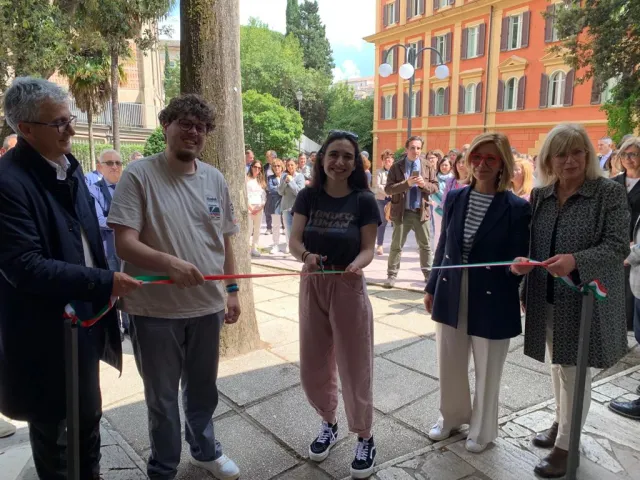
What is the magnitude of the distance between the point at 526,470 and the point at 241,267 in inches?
104

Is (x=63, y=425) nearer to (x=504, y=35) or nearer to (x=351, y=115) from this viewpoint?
(x=504, y=35)

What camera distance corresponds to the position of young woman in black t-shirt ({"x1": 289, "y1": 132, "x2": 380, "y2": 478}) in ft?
8.56

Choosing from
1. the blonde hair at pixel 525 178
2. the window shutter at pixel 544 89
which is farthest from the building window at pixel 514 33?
the blonde hair at pixel 525 178

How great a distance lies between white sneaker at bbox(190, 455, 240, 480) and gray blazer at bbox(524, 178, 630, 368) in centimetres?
182

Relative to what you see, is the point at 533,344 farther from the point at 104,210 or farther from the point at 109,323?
the point at 104,210

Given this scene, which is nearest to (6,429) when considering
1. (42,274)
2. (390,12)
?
(42,274)

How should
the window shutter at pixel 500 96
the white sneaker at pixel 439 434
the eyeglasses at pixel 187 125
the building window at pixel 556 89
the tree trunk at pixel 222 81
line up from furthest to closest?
1. the window shutter at pixel 500 96
2. the building window at pixel 556 89
3. the tree trunk at pixel 222 81
4. the white sneaker at pixel 439 434
5. the eyeglasses at pixel 187 125

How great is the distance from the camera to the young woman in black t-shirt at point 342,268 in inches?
103

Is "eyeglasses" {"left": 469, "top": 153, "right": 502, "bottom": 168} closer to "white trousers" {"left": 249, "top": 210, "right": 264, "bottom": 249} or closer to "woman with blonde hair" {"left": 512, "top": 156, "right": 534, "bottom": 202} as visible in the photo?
"woman with blonde hair" {"left": 512, "top": 156, "right": 534, "bottom": 202}

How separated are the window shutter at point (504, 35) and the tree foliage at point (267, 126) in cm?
1375

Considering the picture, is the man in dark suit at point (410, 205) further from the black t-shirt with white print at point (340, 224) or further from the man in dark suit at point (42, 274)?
the man in dark suit at point (42, 274)

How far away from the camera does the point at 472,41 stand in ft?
95.2

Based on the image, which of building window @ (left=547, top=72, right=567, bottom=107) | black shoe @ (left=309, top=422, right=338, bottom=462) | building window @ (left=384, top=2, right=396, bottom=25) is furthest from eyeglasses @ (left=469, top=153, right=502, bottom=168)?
building window @ (left=384, top=2, right=396, bottom=25)

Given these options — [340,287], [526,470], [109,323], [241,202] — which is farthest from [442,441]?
[241,202]
